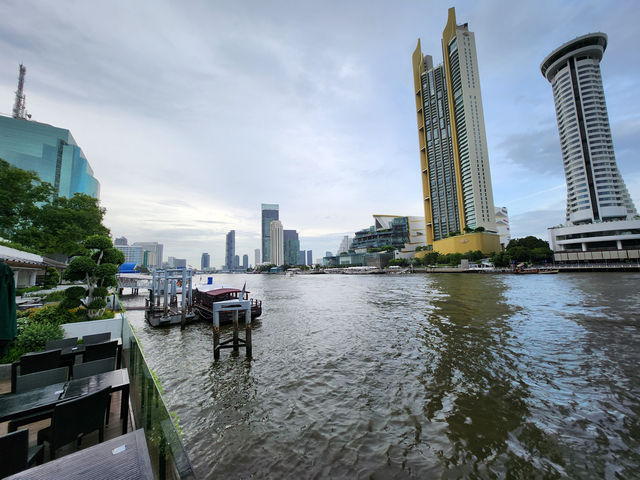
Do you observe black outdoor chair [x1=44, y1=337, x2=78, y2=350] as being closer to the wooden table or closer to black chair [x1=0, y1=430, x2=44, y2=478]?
black chair [x1=0, y1=430, x2=44, y2=478]

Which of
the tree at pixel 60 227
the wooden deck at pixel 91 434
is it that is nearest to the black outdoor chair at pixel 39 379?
the wooden deck at pixel 91 434

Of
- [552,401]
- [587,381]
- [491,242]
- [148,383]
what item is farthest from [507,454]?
[491,242]

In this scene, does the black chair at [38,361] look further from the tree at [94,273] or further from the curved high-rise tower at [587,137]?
the curved high-rise tower at [587,137]

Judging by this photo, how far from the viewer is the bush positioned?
7422mm

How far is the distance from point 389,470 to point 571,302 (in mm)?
31255

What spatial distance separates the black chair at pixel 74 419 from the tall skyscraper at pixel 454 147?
118625 mm

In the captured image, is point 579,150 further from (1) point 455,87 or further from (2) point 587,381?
(2) point 587,381

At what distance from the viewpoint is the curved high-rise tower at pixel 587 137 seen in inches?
3920

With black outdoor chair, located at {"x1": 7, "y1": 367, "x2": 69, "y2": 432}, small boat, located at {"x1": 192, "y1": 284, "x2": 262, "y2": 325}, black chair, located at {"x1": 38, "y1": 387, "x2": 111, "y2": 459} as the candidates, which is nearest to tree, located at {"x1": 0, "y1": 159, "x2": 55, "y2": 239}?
small boat, located at {"x1": 192, "y1": 284, "x2": 262, "y2": 325}

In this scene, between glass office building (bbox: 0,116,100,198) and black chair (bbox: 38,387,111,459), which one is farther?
glass office building (bbox: 0,116,100,198)

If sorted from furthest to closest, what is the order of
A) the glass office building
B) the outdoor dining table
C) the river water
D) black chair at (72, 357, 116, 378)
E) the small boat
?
the glass office building, the small boat, the river water, black chair at (72, 357, 116, 378), the outdoor dining table

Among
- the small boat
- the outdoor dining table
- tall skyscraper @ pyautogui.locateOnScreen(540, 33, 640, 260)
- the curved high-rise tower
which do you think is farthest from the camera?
the curved high-rise tower

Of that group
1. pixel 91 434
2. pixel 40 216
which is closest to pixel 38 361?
pixel 91 434

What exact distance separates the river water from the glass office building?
115 meters
